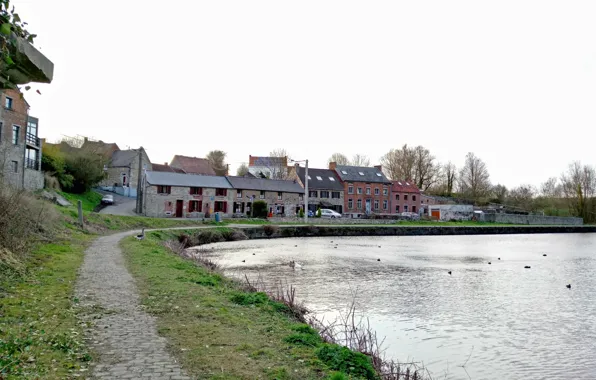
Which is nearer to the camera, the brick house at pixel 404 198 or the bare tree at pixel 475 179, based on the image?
the brick house at pixel 404 198

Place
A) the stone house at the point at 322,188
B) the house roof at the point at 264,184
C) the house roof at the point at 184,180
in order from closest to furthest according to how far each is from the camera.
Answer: the house roof at the point at 184,180 → the house roof at the point at 264,184 → the stone house at the point at 322,188

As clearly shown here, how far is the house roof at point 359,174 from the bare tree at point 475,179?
69.4 ft

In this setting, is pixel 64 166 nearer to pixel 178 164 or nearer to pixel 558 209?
pixel 178 164

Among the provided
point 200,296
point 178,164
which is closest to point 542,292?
point 200,296

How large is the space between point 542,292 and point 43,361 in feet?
53.0

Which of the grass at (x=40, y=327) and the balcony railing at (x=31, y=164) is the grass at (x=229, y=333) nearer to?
the grass at (x=40, y=327)

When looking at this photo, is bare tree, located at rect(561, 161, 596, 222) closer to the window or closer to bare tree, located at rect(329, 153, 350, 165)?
bare tree, located at rect(329, 153, 350, 165)

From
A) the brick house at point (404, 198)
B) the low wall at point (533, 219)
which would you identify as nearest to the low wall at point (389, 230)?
the low wall at point (533, 219)

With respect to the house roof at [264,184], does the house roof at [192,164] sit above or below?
above

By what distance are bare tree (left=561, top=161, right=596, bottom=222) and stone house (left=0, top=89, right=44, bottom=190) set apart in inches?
3093

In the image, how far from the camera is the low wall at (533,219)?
76.6 metres

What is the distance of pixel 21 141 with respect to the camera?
3841 centimetres

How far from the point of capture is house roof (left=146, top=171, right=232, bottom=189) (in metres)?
53.9

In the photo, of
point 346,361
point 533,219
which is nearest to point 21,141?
point 346,361
